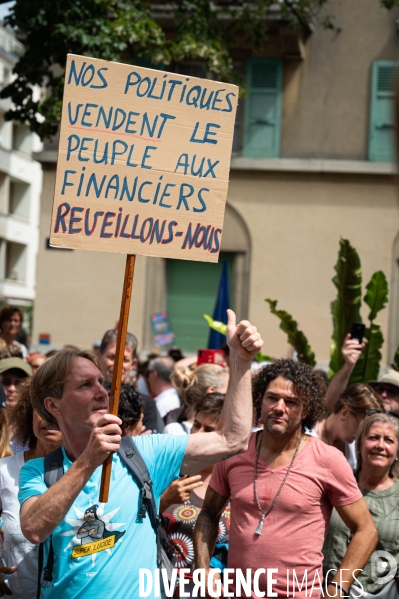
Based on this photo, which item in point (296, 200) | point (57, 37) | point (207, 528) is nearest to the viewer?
point (207, 528)

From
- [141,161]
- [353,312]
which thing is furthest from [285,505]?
[353,312]

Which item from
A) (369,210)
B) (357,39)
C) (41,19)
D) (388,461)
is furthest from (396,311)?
(388,461)

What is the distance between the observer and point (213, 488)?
432cm

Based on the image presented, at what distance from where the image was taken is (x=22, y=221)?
128 feet

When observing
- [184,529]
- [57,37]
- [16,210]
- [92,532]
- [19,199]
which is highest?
[19,199]

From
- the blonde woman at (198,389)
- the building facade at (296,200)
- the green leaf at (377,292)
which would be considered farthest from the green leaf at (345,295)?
the building facade at (296,200)

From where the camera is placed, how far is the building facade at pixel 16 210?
122 feet

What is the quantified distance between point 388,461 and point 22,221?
35.9 meters

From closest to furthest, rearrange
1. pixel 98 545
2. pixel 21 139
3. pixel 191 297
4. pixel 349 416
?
pixel 98 545
pixel 349 416
pixel 191 297
pixel 21 139

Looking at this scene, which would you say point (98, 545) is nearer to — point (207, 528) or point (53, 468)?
point (53, 468)

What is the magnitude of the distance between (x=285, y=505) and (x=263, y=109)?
41.2 feet

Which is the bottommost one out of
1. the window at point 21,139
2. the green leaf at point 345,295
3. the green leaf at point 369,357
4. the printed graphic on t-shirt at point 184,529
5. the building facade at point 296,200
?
the printed graphic on t-shirt at point 184,529

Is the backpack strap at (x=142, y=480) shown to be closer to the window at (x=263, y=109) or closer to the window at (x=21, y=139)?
the window at (x=263, y=109)

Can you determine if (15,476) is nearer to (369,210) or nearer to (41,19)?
(41,19)
